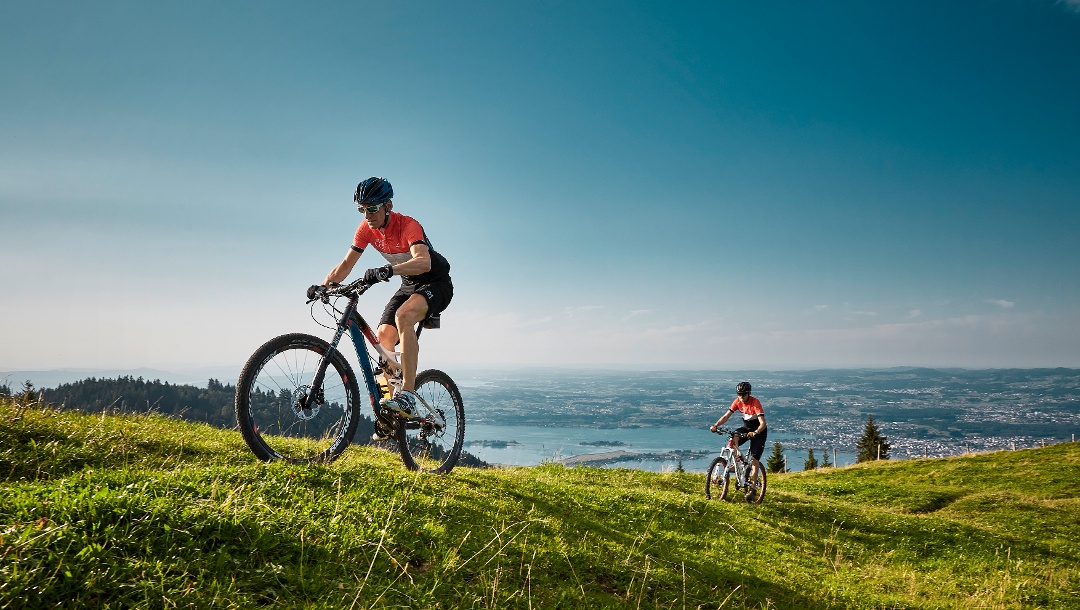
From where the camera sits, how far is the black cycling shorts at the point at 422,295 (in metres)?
7.07

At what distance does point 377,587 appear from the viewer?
10.6 feet

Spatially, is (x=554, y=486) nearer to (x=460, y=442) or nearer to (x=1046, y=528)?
(x=460, y=442)

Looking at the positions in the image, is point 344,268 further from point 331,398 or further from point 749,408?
point 749,408

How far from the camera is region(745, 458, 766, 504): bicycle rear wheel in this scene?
1468 centimetres

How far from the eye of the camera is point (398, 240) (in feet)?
23.0

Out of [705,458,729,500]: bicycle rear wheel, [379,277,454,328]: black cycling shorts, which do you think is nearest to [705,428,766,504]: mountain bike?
[705,458,729,500]: bicycle rear wheel

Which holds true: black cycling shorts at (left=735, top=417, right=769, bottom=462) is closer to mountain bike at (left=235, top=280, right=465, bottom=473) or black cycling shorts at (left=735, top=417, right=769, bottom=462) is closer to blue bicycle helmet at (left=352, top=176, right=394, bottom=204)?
mountain bike at (left=235, top=280, right=465, bottom=473)

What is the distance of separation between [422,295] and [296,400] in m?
2.03

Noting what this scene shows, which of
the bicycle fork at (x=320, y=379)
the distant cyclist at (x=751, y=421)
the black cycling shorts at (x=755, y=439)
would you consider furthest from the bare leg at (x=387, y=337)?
the black cycling shorts at (x=755, y=439)

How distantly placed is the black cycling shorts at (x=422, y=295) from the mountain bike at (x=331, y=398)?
21cm

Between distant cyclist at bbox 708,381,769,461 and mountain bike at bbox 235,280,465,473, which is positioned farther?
→ distant cyclist at bbox 708,381,769,461

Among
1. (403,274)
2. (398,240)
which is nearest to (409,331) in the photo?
(403,274)

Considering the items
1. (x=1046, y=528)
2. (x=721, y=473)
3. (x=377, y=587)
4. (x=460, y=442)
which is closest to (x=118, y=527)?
(x=377, y=587)

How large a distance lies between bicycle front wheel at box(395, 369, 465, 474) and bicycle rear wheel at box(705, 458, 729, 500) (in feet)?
30.0
